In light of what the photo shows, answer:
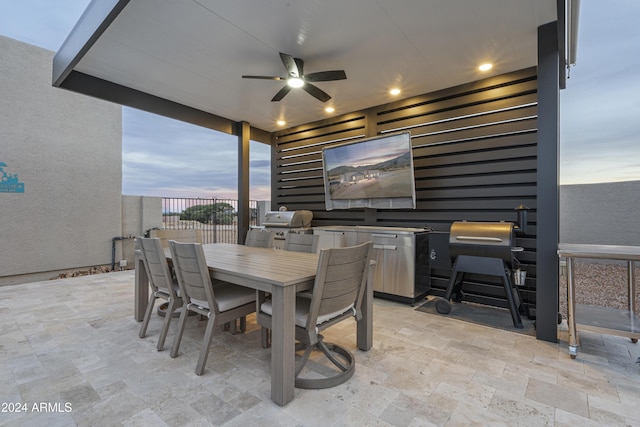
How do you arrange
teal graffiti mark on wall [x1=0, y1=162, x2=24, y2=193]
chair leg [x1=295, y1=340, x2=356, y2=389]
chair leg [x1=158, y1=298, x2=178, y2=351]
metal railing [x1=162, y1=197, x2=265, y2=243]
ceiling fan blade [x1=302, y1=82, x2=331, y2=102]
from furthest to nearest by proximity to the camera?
metal railing [x1=162, y1=197, x2=265, y2=243] < teal graffiti mark on wall [x1=0, y1=162, x2=24, y2=193] < ceiling fan blade [x1=302, y1=82, x2=331, y2=102] < chair leg [x1=158, y1=298, x2=178, y2=351] < chair leg [x1=295, y1=340, x2=356, y2=389]

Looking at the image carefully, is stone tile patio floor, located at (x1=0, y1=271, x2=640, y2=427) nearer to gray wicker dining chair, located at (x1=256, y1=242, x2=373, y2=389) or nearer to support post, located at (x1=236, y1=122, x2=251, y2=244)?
gray wicker dining chair, located at (x1=256, y1=242, x2=373, y2=389)

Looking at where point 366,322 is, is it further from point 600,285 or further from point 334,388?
point 600,285

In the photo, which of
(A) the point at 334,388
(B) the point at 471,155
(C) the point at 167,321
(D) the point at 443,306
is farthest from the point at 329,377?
(B) the point at 471,155

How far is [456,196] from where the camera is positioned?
3848 millimetres

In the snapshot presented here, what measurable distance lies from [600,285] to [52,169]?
9.36 metres

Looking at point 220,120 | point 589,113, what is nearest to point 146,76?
point 220,120

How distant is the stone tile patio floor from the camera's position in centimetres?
158

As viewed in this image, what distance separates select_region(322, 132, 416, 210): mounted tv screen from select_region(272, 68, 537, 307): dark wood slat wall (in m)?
0.26

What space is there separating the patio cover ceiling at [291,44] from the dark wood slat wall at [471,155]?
26 centimetres

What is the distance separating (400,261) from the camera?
12.1ft

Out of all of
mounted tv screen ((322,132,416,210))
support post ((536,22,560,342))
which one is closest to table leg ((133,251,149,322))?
mounted tv screen ((322,132,416,210))

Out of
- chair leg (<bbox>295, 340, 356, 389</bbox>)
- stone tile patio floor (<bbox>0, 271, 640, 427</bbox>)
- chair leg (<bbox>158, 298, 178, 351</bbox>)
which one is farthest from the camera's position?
chair leg (<bbox>158, 298, 178, 351</bbox>)

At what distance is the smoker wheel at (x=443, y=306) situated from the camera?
3287 millimetres

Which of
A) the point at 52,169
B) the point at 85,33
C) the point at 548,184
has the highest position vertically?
the point at 85,33
